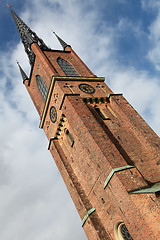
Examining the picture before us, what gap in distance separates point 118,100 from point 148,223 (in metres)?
9.62

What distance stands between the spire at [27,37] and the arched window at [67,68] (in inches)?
115

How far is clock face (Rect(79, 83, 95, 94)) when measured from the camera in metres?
17.2

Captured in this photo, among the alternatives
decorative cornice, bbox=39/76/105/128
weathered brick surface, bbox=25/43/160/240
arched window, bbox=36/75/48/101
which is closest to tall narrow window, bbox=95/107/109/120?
weathered brick surface, bbox=25/43/160/240

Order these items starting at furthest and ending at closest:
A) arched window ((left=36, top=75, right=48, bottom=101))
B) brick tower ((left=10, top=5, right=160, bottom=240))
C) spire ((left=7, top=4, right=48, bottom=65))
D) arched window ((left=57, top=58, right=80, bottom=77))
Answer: spire ((left=7, top=4, right=48, bottom=65)), arched window ((left=57, top=58, right=80, bottom=77)), arched window ((left=36, top=75, right=48, bottom=101)), brick tower ((left=10, top=5, right=160, bottom=240))

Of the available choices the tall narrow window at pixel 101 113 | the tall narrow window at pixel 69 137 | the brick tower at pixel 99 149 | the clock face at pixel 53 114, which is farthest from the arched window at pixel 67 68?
the tall narrow window at pixel 69 137

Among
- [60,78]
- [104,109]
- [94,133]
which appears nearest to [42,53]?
[60,78]

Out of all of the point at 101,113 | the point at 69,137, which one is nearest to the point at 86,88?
the point at 101,113

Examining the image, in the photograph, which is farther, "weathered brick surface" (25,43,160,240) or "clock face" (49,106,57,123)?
"clock face" (49,106,57,123)

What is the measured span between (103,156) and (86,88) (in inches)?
300

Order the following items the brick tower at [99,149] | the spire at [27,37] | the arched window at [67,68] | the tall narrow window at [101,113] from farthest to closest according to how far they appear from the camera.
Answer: the spire at [27,37] < the arched window at [67,68] < the tall narrow window at [101,113] < the brick tower at [99,149]

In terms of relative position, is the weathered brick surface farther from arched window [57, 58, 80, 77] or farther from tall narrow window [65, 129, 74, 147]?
arched window [57, 58, 80, 77]

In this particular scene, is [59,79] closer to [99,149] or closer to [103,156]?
[99,149]

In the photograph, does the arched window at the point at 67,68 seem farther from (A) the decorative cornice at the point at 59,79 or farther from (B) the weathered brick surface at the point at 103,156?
(A) the decorative cornice at the point at 59,79

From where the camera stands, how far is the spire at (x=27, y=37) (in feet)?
74.3
